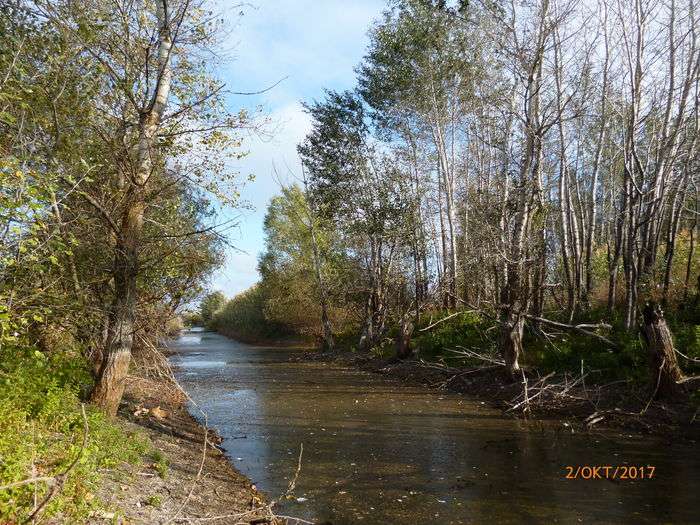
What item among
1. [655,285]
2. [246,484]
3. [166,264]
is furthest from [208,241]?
[655,285]

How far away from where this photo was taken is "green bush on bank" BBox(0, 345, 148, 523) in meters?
4.01

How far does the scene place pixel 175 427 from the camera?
948cm

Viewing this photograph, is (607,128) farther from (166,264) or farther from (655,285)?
(166,264)

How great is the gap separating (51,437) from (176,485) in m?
1.46

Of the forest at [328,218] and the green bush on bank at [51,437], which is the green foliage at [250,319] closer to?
the forest at [328,218]

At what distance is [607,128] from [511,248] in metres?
8.58

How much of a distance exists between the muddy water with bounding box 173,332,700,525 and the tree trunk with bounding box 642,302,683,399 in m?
1.53

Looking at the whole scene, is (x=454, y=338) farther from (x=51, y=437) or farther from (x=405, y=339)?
(x=51, y=437)

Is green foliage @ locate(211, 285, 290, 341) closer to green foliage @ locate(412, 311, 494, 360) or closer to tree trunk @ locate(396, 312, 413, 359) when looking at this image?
tree trunk @ locate(396, 312, 413, 359)

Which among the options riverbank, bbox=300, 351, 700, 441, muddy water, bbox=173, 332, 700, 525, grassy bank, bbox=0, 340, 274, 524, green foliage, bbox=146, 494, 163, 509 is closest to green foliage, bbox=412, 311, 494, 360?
riverbank, bbox=300, 351, 700, 441

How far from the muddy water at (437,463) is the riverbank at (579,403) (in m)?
0.50

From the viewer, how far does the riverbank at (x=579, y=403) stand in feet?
30.2

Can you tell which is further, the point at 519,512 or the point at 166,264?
the point at 166,264

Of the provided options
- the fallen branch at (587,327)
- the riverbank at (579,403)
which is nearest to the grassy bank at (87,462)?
the riverbank at (579,403)
